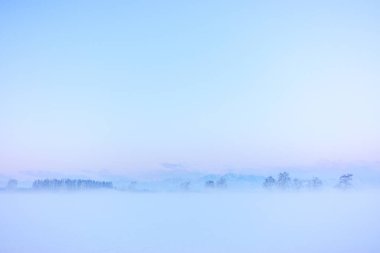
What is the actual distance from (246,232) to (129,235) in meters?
2.22

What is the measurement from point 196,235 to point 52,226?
3148 mm

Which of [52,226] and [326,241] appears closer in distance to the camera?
[326,241]

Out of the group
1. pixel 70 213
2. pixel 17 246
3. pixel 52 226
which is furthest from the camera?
pixel 70 213

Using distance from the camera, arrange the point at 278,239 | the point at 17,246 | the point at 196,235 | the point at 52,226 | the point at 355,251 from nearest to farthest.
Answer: the point at 355,251
the point at 17,246
the point at 278,239
the point at 196,235
the point at 52,226

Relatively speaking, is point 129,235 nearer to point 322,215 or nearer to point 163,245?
point 163,245

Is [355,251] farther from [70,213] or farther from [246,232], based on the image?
[70,213]

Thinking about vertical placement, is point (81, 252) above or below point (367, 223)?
below

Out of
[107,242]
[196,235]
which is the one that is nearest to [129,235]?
[107,242]

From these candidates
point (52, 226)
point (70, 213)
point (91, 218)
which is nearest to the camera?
point (52, 226)

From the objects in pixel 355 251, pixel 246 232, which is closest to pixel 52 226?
pixel 246 232

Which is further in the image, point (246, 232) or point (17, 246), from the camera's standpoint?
point (246, 232)

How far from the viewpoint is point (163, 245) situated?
814 cm

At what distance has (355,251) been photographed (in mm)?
6477

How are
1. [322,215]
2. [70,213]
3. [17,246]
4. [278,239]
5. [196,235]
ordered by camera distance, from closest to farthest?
[17,246] < [278,239] < [196,235] < [322,215] < [70,213]
